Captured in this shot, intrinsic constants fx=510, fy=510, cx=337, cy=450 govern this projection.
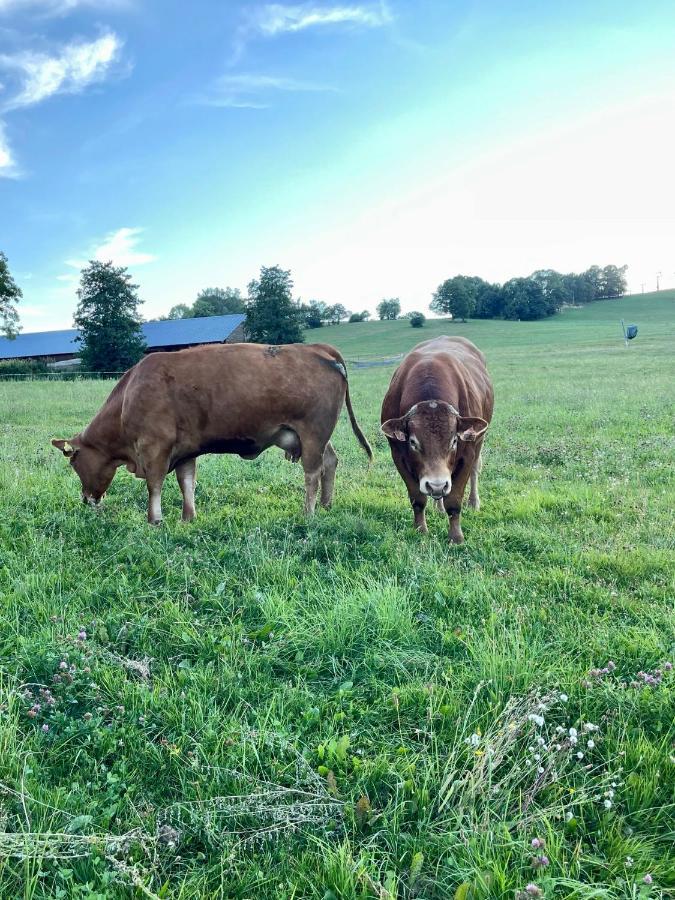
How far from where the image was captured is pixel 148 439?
19.5 feet

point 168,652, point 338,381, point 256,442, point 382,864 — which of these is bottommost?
point 382,864

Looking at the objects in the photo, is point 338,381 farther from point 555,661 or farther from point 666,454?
point 666,454

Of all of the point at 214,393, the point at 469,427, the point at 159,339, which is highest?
the point at 159,339

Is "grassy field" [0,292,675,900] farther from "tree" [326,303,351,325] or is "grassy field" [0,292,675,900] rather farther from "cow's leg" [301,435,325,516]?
→ "tree" [326,303,351,325]

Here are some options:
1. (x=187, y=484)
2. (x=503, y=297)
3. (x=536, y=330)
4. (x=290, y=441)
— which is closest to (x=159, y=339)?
(x=536, y=330)

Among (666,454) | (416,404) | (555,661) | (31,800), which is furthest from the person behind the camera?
(666,454)

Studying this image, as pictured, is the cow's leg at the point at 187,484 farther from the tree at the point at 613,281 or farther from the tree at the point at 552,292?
the tree at the point at 613,281

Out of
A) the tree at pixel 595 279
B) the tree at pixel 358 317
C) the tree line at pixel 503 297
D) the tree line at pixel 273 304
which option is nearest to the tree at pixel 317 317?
the tree line at pixel 273 304

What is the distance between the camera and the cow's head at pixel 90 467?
6469mm

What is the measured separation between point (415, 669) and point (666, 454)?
7406 millimetres

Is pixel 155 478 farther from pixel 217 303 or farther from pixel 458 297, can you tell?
pixel 217 303

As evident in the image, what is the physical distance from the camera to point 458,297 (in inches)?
3831

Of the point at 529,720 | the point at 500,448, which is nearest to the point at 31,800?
the point at 529,720

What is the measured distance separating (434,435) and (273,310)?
211ft
